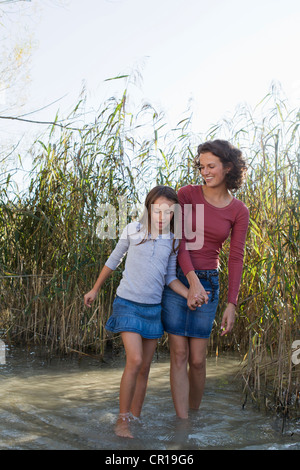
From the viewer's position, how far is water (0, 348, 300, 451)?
7.80ft

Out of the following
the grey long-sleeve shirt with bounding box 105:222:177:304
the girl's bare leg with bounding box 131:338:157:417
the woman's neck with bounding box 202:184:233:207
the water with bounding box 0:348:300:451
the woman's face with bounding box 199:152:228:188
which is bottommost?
the water with bounding box 0:348:300:451

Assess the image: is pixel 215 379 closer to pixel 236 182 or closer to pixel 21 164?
pixel 236 182

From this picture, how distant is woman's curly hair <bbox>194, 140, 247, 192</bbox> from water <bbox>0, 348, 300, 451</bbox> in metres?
1.23

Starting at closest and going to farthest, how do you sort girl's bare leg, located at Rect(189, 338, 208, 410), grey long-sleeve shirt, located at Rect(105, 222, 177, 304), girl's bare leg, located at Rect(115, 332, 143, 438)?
1. girl's bare leg, located at Rect(115, 332, 143, 438)
2. grey long-sleeve shirt, located at Rect(105, 222, 177, 304)
3. girl's bare leg, located at Rect(189, 338, 208, 410)

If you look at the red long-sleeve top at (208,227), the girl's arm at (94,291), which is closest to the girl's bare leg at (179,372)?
the red long-sleeve top at (208,227)

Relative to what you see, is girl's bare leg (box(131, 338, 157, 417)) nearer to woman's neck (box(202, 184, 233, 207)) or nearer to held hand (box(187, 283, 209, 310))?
held hand (box(187, 283, 209, 310))

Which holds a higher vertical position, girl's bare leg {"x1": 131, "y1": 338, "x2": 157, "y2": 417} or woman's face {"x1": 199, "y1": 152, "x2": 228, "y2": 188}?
woman's face {"x1": 199, "y1": 152, "x2": 228, "y2": 188}

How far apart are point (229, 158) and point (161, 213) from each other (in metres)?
0.44

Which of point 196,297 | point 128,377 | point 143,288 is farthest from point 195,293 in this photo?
point 128,377

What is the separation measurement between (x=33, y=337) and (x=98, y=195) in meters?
1.37

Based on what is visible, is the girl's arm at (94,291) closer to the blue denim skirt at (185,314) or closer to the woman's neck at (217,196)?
the blue denim skirt at (185,314)

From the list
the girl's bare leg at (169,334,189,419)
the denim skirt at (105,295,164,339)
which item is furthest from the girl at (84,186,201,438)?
the girl's bare leg at (169,334,189,419)

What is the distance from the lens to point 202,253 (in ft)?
8.29
